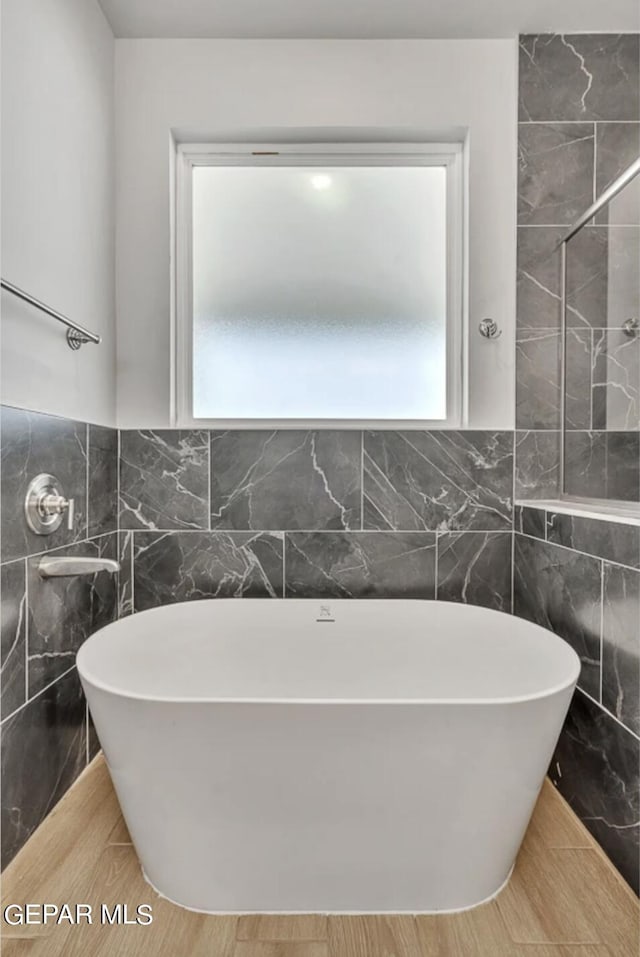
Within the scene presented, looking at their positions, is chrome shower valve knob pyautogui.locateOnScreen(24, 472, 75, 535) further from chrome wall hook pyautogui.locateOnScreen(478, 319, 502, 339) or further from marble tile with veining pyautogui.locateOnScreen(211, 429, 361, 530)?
chrome wall hook pyautogui.locateOnScreen(478, 319, 502, 339)

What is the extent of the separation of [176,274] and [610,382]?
1672 mm

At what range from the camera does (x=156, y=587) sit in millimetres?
1985

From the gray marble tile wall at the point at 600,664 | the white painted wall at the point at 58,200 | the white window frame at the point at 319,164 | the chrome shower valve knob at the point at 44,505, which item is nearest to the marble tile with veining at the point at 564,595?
the gray marble tile wall at the point at 600,664

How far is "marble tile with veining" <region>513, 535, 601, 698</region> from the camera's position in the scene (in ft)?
4.72

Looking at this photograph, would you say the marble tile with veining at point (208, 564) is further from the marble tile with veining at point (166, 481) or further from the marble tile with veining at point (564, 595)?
the marble tile with veining at point (564, 595)

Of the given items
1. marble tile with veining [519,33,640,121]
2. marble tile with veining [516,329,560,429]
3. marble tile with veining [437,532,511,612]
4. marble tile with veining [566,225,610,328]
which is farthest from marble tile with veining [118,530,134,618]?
marble tile with veining [519,33,640,121]

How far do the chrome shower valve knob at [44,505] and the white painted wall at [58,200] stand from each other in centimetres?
21

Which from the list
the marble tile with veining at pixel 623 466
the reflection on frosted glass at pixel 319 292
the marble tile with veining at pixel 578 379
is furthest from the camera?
the reflection on frosted glass at pixel 319 292

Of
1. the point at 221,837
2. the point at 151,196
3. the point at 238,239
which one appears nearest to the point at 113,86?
the point at 151,196

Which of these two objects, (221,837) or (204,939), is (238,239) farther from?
(204,939)

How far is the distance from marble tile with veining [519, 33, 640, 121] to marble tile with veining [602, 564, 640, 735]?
5.77 ft

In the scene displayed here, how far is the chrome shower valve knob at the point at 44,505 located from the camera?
1.36 meters

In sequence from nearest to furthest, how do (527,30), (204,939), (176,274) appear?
1. (204,939)
2. (527,30)
3. (176,274)

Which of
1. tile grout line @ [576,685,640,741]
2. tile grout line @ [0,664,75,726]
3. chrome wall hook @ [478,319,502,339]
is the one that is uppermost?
chrome wall hook @ [478,319,502,339]
